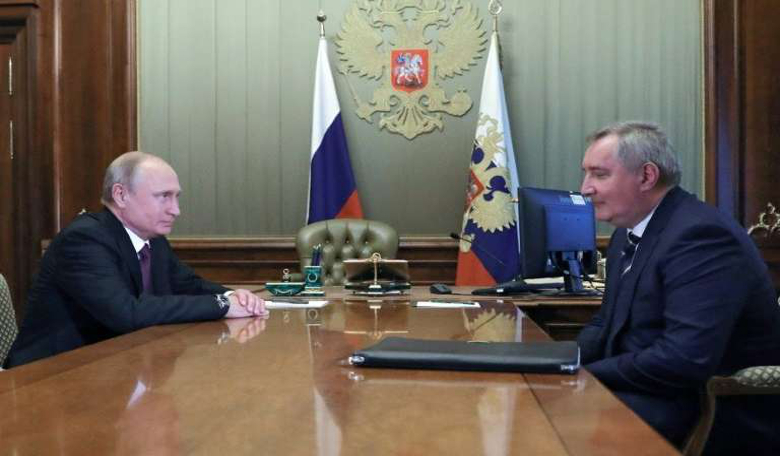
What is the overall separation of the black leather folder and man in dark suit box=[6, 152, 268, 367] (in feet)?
3.22

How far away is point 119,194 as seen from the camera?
2.77 metres

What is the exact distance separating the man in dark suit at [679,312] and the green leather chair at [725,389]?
0.03 meters

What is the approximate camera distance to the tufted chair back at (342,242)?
4613 mm

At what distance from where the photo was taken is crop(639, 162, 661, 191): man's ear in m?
2.32

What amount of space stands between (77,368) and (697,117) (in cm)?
484

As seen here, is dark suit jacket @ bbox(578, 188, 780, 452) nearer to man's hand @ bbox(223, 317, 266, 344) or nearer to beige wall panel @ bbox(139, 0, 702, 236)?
man's hand @ bbox(223, 317, 266, 344)

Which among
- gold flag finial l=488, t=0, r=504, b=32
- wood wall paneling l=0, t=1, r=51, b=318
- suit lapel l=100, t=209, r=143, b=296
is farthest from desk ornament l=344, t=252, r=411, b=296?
wood wall paneling l=0, t=1, r=51, b=318

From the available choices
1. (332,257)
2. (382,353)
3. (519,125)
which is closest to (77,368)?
(382,353)

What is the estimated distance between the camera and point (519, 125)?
557 cm

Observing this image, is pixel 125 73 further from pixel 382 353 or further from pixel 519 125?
pixel 382 353

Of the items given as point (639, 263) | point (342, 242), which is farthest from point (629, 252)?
point (342, 242)

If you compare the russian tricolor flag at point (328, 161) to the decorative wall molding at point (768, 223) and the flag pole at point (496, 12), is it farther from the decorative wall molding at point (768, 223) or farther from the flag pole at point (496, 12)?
the decorative wall molding at point (768, 223)

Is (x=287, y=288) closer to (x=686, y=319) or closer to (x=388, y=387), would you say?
(x=686, y=319)

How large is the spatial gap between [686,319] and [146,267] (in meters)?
1.85
